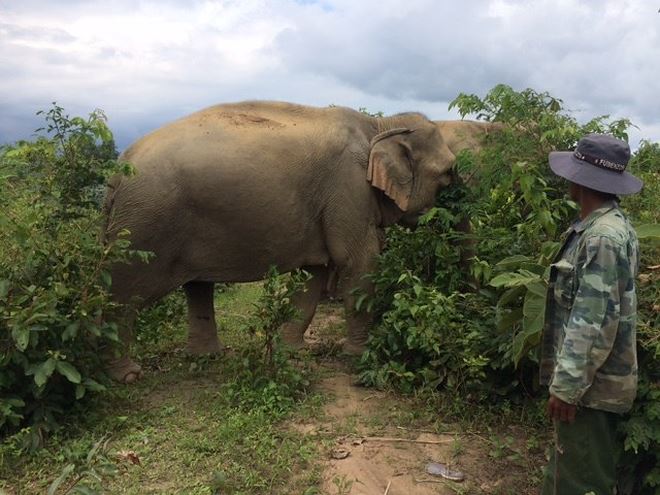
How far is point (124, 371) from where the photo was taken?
5.46 m

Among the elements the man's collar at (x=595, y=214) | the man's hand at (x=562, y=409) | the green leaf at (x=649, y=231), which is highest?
the man's collar at (x=595, y=214)

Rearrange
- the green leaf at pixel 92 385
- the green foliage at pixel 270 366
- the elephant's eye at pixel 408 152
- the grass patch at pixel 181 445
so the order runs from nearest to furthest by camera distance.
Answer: the grass patch at pixel 181 445
the green leaf at pixel 92 385
the green foliage at pixel 270 366
the elephant's eye at pixel 408 152

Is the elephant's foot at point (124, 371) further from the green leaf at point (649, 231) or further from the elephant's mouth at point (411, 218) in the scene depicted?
the green leaf at point (649, 231)

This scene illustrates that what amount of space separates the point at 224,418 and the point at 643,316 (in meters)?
2.92

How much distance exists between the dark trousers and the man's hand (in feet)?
0.22

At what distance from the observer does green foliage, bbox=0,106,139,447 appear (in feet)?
13.3

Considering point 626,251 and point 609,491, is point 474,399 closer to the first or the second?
point 609,491

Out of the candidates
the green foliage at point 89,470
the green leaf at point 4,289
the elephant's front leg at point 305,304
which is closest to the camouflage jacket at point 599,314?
the green foliage at point 89,470

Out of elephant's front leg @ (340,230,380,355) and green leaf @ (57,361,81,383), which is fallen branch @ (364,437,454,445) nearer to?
elephant's front leg @ (340,230,380,355)

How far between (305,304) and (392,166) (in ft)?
5.60

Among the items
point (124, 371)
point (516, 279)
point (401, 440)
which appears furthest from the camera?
point (124, 371)

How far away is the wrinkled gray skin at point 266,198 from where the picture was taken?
5.41 meters

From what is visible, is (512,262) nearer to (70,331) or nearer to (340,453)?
(340,453)

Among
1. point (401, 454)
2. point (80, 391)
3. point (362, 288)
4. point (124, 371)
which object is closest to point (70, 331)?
point (80, 391)
